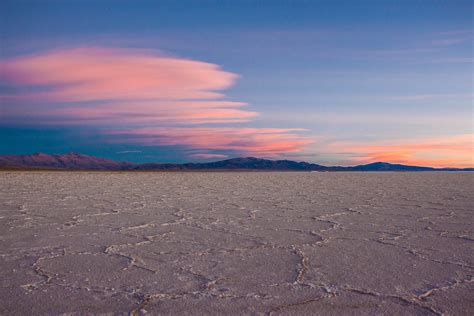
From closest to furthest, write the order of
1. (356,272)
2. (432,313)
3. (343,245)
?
1. (432,313)
2. (356,272)
3. (343,245)

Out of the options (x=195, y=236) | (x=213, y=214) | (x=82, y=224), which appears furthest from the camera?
(x=213, y=214)

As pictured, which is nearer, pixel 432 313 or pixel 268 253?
pixel 432 313

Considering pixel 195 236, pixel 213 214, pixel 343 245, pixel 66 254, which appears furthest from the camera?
pixel 213 214

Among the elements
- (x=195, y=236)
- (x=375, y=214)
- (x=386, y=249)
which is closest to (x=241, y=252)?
(x=195, y=236)

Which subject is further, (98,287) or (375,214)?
(375,214)

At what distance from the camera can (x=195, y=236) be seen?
370cm

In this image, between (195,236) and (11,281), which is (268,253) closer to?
(195,236)

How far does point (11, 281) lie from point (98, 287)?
0.51m

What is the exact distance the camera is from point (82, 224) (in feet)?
14.3

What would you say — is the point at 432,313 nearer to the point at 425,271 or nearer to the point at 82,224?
the point at 425,271

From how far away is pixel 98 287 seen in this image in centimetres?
230

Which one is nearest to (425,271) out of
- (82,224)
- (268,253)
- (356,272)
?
(356,272)

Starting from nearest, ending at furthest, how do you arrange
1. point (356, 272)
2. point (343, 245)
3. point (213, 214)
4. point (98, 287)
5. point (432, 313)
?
point (432, 313) < point (98, 287) < point (356, 272) < point (343, 245) < point (213, 214)

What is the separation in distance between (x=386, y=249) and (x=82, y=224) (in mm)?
2896
